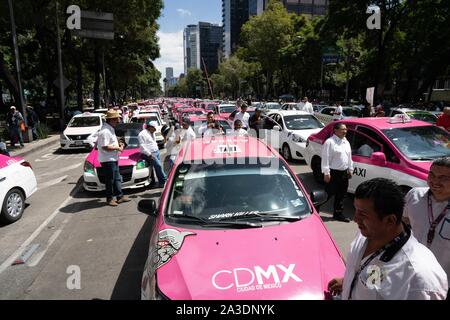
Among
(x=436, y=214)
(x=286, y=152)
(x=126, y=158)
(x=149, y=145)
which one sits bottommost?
(x=286, y=152)

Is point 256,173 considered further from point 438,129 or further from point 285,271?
point 438,129

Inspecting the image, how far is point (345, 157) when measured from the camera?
634cm

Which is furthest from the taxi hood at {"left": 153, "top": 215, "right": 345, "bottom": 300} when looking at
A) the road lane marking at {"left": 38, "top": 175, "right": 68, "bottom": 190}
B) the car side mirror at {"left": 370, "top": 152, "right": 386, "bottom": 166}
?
the road lane marking at {"left": 38, "top": 175, "right": 68, "bottom": 190}

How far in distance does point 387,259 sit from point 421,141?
5.53m

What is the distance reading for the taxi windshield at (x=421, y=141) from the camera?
249 inches

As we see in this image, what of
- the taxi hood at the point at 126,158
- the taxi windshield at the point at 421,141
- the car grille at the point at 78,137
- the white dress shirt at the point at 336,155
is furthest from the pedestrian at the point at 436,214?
the car grille at the point at 78,137

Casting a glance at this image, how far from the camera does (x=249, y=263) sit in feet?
9.40

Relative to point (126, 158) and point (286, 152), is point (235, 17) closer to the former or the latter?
point (286, 152)

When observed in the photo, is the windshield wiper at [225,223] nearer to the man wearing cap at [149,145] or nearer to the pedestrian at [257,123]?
the man wearing cap at [149,145]

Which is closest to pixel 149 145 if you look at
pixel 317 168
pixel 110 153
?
pixel 110 153

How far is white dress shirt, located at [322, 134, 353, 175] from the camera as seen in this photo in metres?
6.32

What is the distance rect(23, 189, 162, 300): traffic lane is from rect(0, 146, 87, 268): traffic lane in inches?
23.4

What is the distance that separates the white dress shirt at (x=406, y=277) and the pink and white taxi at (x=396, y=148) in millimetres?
4361

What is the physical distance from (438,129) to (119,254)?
20.0 feet
